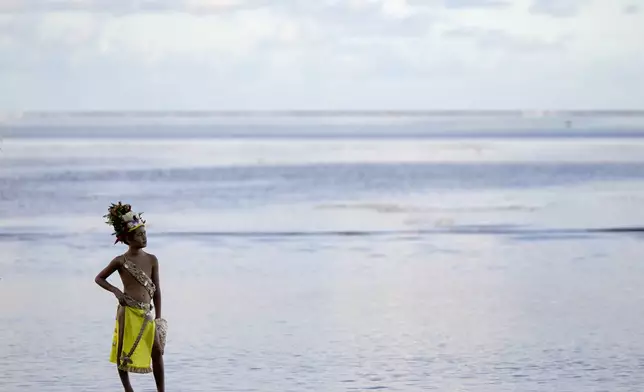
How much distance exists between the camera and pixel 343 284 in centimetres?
1120

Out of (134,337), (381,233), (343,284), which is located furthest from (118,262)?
(381,233)

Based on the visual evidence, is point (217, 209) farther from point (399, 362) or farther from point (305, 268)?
point (399, 362)

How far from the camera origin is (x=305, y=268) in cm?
1216

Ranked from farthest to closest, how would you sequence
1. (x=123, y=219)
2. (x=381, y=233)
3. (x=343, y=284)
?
1. (x=381, y=233)
2. (x=343, y=284)
3. (x=123, y=219)

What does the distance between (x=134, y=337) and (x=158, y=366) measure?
263 mm

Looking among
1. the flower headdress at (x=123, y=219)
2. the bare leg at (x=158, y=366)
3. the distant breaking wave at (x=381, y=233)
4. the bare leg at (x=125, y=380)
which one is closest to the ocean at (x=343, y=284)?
the distant breaking wave at (x=381, y=233)

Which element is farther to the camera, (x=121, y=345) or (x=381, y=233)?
(x=381, y=233)

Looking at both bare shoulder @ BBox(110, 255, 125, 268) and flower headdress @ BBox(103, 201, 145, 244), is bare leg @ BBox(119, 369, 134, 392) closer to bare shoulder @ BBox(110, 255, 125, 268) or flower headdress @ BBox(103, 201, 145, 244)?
bare shoulder @ BBox(110, 255, 125, 268)

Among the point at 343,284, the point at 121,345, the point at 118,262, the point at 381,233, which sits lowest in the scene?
the point at 121,345

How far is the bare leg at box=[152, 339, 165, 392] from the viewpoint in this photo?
6949mm

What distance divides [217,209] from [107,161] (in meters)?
14.8

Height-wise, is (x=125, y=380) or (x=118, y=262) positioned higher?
(x=118, y=262)

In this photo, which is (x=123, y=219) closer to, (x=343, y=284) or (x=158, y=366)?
(x=158, y=366)

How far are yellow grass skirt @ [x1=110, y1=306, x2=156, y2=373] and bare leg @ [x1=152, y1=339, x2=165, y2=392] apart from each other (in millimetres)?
95
